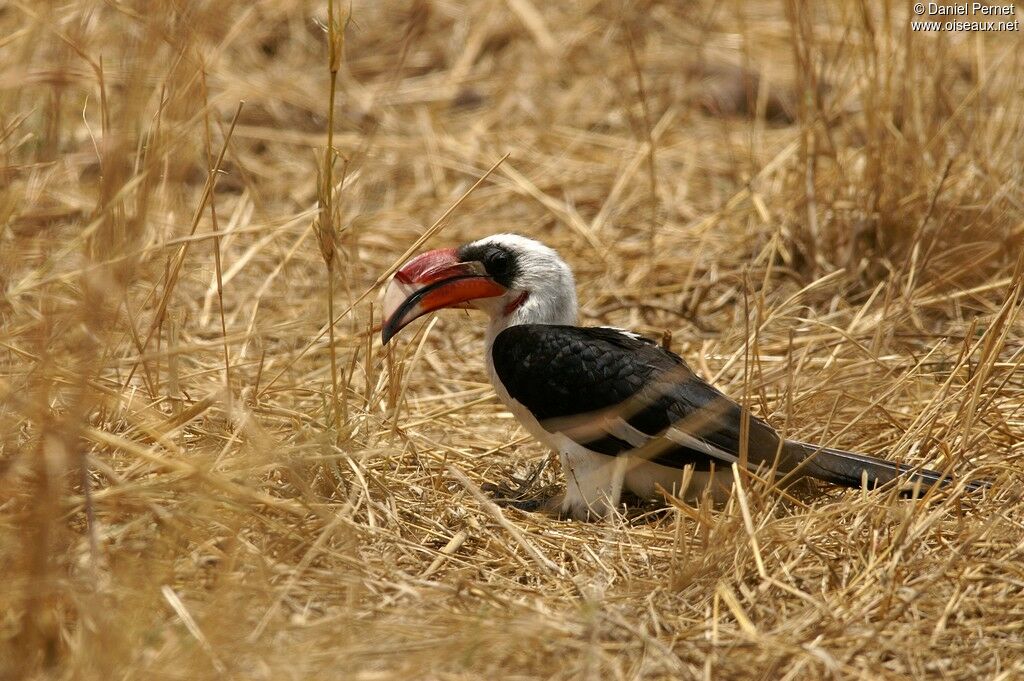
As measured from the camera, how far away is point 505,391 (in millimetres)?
3523

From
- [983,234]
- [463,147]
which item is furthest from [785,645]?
[463,147]

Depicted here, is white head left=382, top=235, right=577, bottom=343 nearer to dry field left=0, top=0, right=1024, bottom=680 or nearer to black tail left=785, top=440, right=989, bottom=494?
dry field left=0, top=0, right=1024, bottom=680

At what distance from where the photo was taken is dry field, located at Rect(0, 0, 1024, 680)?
7.77ft

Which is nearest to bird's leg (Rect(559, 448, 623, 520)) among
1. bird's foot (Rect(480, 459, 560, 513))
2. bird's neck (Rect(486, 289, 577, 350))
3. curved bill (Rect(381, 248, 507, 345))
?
bird's foot (Rect(480, 459, 560, 513))

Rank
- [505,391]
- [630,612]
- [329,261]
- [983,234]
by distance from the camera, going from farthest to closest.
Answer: [983,234], [505,391], [329,261], [630,612]

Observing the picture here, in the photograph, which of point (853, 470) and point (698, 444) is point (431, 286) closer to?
point (698, 444)

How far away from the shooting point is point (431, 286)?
3596 millimetres

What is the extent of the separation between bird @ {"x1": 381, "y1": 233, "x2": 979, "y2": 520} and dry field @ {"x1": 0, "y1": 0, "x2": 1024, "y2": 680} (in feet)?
0.36

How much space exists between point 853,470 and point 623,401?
0.66 m

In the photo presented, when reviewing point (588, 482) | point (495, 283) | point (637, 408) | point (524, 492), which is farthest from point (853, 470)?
point (495, 283)

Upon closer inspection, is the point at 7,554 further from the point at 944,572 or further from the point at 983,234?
the point at 983,234

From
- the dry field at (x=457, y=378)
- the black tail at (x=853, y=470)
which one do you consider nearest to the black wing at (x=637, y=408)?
the black tail at (x=853, y=470)

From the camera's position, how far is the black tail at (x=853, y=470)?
3150 millimetres

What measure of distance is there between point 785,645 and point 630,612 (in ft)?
1.16
